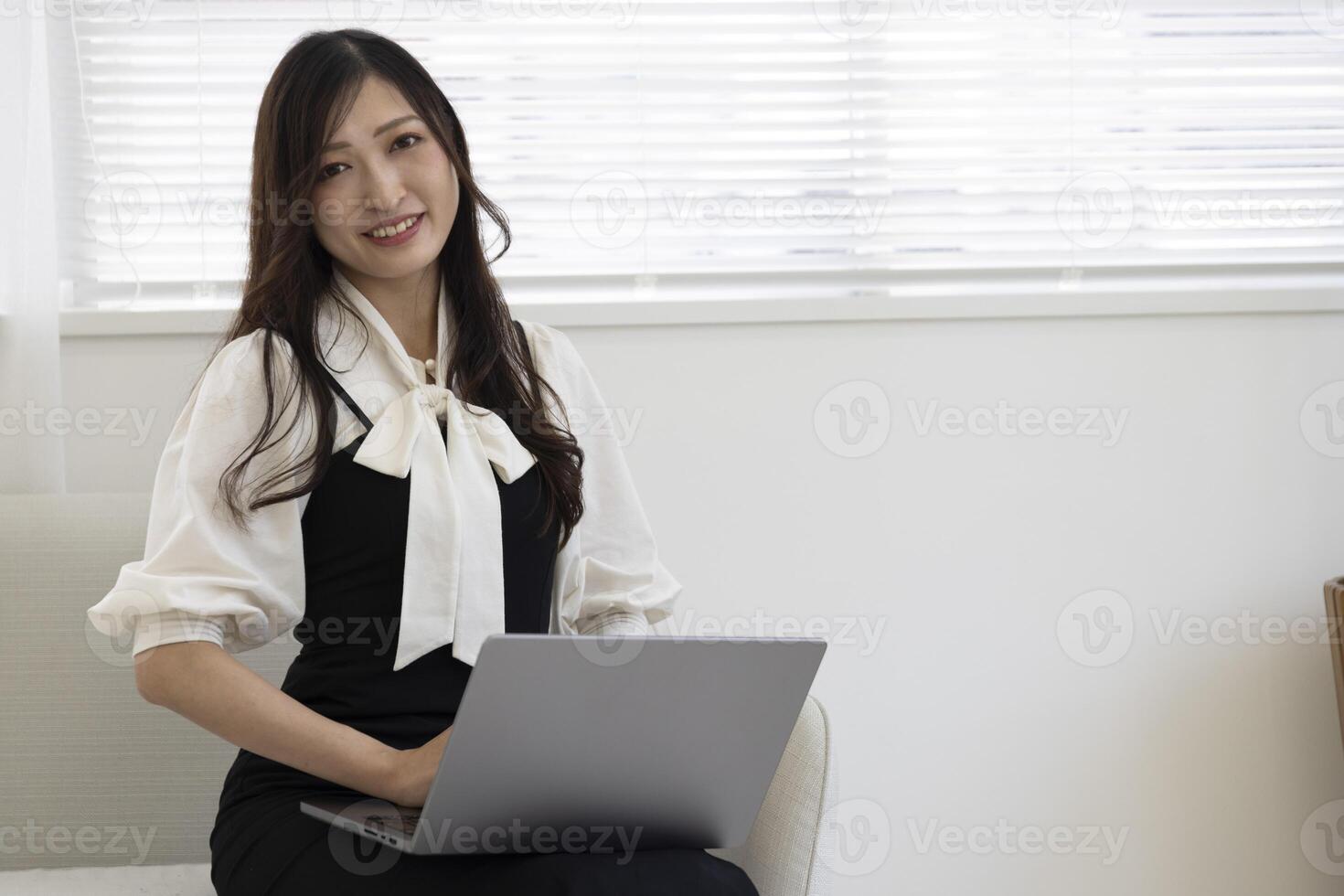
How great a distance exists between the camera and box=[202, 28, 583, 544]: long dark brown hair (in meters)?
1.31

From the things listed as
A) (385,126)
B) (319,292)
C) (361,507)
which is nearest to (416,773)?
(361,507)

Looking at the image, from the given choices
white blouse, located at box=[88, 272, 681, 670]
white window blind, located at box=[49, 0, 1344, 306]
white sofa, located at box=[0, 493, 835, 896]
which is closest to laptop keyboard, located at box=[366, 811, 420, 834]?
white blouse, located at box=[88, 272, 681, 670]

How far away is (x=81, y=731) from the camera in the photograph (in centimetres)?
156

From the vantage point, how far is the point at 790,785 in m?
1.31

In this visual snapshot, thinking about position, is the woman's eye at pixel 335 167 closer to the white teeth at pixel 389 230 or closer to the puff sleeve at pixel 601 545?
the white teeth at pixel 389 230

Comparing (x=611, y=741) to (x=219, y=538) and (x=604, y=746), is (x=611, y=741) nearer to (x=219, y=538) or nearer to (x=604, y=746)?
(x=604, y=746)

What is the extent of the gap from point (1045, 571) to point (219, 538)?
4.19 ft

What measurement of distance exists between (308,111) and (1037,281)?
118 cm

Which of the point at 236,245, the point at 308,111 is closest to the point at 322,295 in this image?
the point at 308,111

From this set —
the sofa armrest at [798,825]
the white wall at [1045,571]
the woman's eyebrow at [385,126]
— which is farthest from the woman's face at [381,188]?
the sofa armrest at [798,825]

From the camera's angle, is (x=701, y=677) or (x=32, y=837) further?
(x=32, y=837)

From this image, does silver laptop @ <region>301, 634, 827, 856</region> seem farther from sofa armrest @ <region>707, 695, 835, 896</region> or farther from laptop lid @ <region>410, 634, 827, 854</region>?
sofa armrest @ <region>707, 695, 835, 896</region>

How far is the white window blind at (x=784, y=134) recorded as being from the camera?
1872 mm

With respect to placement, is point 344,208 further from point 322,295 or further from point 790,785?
point 790,785
